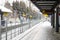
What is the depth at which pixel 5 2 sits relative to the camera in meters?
23.0

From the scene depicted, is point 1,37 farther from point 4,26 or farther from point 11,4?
point 11,4

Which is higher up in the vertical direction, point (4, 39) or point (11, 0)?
point (11, 0)

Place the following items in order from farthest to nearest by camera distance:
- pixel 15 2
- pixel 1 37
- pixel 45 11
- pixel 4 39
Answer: pixel 45 11, pixel 15 2, pixel 4 39, pixel 1 37

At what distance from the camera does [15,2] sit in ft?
87.0

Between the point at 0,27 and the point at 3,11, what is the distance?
5729 mm

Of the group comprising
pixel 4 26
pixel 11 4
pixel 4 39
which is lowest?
pixel 4 39

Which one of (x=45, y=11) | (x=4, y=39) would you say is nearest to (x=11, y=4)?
(x=45, y=11)

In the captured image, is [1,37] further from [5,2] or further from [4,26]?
[5,2]

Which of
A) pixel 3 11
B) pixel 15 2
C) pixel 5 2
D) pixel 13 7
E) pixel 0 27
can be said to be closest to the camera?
pixel 0 27

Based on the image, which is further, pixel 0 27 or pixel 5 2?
pixel 5 2

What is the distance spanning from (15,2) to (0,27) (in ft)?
53.3

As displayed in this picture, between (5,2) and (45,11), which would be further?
(45,11)

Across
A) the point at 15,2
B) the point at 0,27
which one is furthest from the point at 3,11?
the point at 15,2

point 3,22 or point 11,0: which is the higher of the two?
point 11,0
